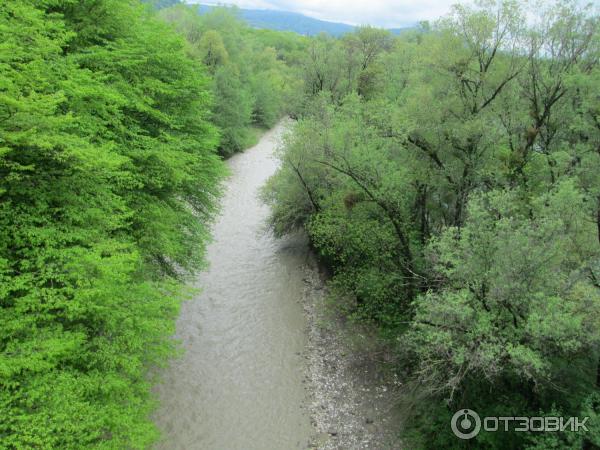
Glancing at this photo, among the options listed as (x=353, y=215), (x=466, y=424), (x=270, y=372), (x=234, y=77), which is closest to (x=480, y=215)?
(x=466, y=424)

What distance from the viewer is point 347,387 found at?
15172 millimetres

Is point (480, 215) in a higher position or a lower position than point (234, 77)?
higher

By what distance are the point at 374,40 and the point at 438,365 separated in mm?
36049

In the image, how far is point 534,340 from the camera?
31.0 feet

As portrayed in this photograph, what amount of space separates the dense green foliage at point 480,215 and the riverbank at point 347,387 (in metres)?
0.84

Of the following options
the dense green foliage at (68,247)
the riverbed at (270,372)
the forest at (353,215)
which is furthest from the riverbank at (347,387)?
the dense green foliage at (68,247)

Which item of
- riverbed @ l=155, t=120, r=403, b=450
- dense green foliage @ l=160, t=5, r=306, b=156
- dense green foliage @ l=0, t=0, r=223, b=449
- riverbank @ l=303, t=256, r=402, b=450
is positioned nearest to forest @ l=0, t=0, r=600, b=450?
dense green foliage @ l=0, t=0, r=223, b=449

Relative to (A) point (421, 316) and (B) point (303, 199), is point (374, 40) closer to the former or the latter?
(B) point (303, 199)

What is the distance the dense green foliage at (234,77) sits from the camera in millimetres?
41375

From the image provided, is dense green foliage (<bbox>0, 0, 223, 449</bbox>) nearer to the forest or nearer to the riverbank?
the forest

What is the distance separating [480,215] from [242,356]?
1074 centimetres

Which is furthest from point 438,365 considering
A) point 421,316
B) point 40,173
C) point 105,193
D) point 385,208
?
point 40,173

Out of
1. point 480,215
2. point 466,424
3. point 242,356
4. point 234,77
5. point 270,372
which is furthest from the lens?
point 234,77

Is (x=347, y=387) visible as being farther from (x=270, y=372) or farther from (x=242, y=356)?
(x=242, y=356)
